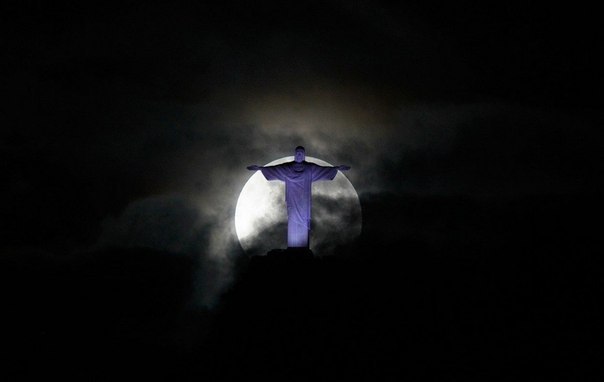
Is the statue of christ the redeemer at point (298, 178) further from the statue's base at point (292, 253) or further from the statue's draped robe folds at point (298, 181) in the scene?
the statue's base at point (292, 253)

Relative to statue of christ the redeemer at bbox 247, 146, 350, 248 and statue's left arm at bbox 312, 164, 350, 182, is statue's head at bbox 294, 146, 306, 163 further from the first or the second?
statue's left arm at bbox 312, 164, 350, 182

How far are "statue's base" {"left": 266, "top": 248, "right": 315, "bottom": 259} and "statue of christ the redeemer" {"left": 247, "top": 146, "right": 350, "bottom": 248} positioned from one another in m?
0.71

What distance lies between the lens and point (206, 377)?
1986 centimetres

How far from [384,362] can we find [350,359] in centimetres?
103

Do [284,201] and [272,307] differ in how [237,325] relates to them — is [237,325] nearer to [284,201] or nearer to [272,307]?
[272,307]

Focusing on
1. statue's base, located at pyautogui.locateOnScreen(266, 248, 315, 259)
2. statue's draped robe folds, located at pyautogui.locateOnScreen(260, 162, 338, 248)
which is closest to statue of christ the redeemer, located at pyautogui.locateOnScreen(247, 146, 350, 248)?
statue's draped robe folds, located at pyautogui.locateOnScreen(260, 162, 338, 248)

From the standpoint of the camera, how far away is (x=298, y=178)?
69.7ft

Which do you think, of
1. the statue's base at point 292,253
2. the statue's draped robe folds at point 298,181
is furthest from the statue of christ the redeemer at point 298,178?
the statue's base at point 292,253

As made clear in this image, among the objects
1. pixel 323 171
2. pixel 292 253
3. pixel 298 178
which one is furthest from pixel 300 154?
pixel 292 253

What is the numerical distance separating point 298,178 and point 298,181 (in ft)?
0.32

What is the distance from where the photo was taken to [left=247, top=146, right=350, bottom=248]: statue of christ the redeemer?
21.1 metres

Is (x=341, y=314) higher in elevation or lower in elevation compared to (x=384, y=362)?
higher

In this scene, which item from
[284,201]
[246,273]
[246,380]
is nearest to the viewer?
[246,380]

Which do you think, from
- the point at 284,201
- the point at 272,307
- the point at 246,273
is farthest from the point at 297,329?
the point at 284,201
